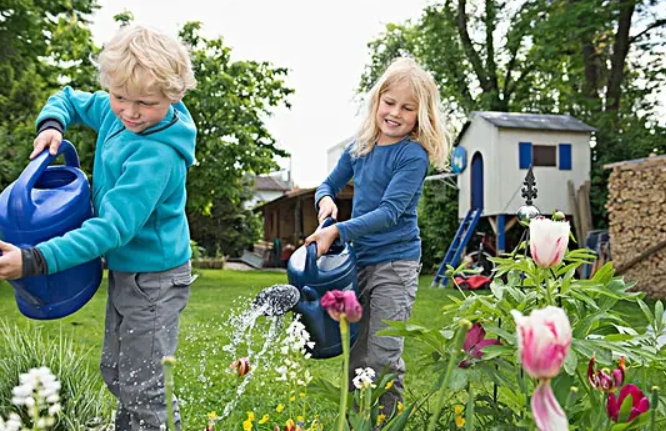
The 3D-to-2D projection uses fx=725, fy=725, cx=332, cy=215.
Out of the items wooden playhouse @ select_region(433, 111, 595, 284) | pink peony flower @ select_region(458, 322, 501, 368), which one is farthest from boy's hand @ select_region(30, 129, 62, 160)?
wooden playhouse @ select_region(433, 111, 595, 284)

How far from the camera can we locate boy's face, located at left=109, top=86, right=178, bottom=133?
5.94 ft

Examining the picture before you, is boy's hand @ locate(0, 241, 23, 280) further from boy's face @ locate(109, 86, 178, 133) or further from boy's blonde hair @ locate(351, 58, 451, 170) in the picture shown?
boy's blonde hair @ locate(351, 58, 451, 170)

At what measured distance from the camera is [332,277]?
2025 mm

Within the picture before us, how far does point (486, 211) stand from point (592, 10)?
12.5ft

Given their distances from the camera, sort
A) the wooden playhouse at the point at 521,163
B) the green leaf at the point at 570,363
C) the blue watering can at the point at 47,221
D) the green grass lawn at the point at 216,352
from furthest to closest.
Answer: the wooden playhouse at the point at 521,163 < the green grass lawn at the point at 216,352 < the blue watering can at the point at 47,221 < the green leaf at the point at 570,363

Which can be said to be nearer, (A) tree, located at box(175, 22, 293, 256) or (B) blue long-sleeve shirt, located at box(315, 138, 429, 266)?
(B) blue long-sleeve shirt, located at box(315, 138, 429, 266)

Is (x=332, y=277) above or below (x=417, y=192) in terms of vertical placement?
below

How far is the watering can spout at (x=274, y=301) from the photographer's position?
1789mm

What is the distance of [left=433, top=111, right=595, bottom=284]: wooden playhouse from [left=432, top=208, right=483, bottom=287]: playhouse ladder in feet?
0.05

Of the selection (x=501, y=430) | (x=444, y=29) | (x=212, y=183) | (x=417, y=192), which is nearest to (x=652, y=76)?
(x=444, y=29)

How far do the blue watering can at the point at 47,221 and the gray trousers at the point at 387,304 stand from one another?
0.85 metres

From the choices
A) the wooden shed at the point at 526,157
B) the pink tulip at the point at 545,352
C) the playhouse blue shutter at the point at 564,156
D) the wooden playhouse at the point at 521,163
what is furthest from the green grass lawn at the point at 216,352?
the playhouse blue shutter at the point at 564,156

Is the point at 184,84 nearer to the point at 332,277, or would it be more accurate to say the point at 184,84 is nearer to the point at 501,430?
the point at 332,277

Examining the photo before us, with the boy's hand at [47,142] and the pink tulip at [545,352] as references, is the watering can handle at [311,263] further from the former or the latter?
the pink tulip at [545,352]
